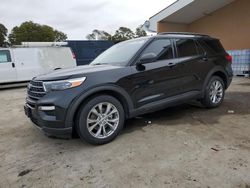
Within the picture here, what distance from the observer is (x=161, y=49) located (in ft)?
14.2

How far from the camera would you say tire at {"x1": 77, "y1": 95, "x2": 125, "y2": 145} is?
335cm

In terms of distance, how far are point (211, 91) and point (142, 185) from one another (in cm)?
340

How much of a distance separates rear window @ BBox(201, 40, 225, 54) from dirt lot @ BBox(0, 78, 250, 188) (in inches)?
59.4

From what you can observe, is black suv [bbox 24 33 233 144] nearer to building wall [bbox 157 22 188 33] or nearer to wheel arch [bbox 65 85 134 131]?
wheel arch [bbox 65 85 134 131]

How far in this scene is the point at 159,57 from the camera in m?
4.20

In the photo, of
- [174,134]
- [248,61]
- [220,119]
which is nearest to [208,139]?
[174,134]

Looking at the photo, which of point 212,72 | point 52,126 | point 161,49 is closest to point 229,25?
point 212,72

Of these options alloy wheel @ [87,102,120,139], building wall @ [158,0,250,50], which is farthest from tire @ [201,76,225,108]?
building wall @ [158,0,250,50]

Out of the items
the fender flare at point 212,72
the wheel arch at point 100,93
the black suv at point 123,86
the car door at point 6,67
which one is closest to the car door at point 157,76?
the black suv at point 123,86

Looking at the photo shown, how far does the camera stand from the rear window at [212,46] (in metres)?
5.09

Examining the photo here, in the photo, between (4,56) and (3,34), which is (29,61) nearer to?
(4,56)

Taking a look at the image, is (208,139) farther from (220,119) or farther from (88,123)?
(88,123)

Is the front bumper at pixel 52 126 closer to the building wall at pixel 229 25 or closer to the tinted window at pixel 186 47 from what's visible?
the tinted window at pixel 186 47

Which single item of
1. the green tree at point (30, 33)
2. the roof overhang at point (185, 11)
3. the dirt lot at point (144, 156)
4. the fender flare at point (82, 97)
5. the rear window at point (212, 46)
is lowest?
the dirt lot at point (144, 156)
